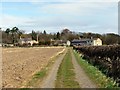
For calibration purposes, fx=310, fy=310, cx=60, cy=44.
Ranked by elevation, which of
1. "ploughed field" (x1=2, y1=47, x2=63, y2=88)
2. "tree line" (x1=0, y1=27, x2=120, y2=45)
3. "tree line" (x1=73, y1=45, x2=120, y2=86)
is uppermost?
"tree line" (x1=0, y1=27, x2=120, y2=45)

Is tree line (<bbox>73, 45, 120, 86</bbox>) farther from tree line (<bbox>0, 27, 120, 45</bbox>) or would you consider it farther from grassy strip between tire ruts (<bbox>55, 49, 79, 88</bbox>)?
tree line (<bbox>0, 27, 120, 45</bbox>)

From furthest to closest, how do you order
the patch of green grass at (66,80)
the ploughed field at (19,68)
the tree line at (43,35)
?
1. the tree line at (43,35)
2. the ploughed field at (19,68)
3. the patch of green grass at (66,80)

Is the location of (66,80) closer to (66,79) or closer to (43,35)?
(66,79)

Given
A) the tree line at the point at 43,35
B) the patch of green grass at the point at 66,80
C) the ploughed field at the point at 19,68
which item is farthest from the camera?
the tree line at the point at 43,35

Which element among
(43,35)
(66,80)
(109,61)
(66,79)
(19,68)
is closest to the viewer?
(66,80)

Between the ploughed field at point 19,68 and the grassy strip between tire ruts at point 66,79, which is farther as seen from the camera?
the ploughed field at point 19,68

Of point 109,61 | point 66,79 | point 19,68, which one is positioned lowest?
point 19,68

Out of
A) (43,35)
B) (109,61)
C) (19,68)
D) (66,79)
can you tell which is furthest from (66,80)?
(43,35)

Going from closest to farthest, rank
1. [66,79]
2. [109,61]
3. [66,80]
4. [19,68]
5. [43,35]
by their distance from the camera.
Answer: [66,80] < [66,79] < [19,68] < [109,61] < [43,35]

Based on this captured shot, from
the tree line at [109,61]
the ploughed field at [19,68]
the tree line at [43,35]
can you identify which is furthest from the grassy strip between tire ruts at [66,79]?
the tree line at [43,35]

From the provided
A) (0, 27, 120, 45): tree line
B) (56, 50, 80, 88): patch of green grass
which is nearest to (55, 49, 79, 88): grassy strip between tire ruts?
(56, 50, 80, 88): patch of green grass

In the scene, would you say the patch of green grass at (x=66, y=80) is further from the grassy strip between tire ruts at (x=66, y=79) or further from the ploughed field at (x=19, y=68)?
the ploughed field at (x=19, y=68)

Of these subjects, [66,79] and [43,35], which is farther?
[43,35]

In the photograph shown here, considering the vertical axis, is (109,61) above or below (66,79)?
above
